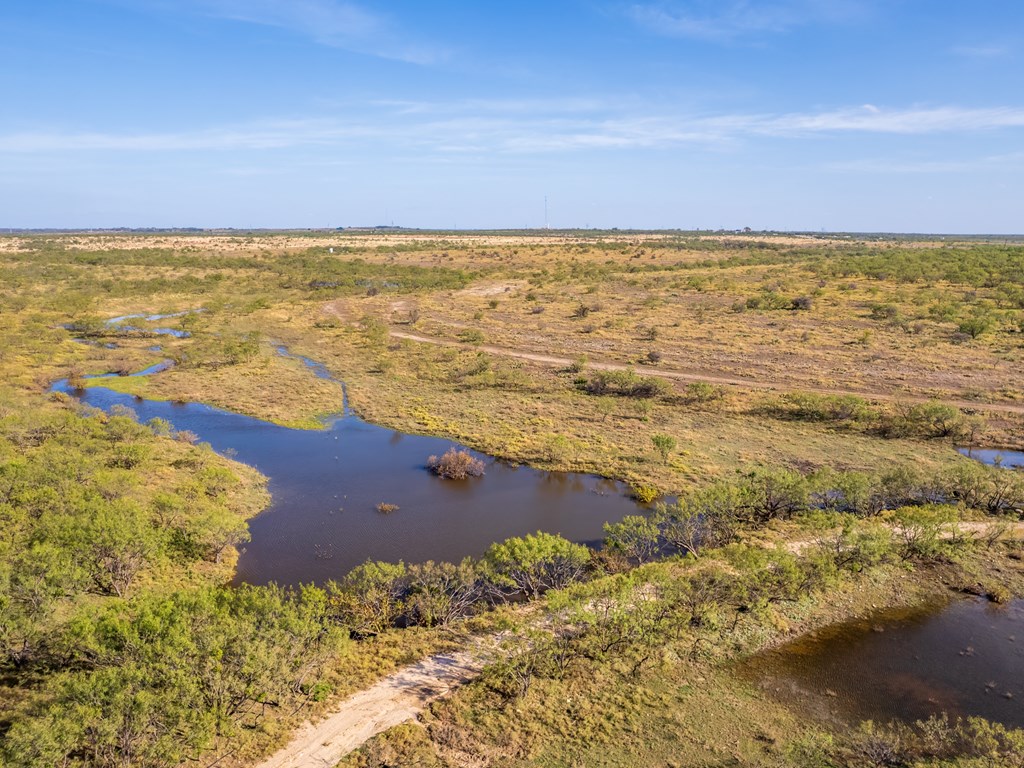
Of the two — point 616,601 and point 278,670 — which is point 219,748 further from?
point 616,601

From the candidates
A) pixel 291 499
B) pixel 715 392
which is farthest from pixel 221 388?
pixel 715 392

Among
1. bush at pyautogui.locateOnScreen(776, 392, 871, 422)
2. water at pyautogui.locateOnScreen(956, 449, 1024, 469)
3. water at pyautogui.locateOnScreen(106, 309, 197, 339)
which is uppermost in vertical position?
water at pyautogui.locateOnScreen(106, 309, 197, 339)

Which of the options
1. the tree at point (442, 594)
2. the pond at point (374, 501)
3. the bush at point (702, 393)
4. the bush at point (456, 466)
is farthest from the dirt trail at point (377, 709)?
the bush at point (702, 393)

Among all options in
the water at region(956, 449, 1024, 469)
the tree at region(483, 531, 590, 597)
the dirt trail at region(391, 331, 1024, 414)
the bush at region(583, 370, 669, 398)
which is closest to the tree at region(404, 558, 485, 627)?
the tree at region(483, 531, 590, 597)

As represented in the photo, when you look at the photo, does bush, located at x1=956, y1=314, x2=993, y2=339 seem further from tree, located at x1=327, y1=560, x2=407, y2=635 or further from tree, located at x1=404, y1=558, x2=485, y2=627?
tree, located at x1=327, y1=560, x2=407, y2=635

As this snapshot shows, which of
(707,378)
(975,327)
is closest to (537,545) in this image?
(707,378)

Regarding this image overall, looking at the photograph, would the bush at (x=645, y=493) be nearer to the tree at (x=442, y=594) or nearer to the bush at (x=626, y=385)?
the tree at (x=442, y=594)
